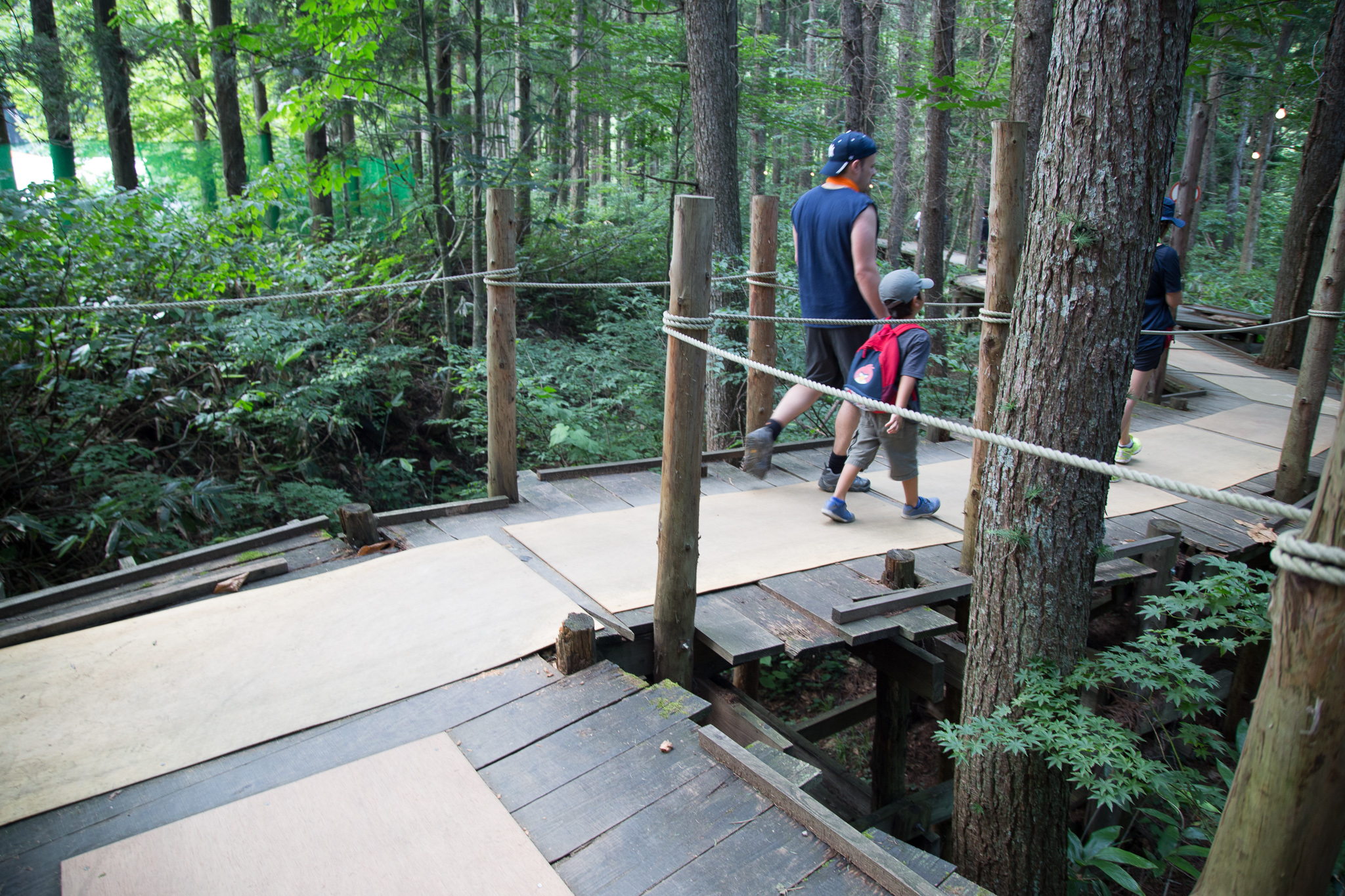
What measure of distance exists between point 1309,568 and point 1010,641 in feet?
4.70

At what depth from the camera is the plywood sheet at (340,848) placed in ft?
6.27

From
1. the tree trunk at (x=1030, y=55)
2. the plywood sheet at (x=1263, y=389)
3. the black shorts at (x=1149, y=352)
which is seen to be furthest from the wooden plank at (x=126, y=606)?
the plywood sheet at (x=1263, y=389)

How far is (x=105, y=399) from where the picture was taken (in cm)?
536

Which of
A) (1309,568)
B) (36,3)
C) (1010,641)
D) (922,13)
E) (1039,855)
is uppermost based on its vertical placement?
(922,13)

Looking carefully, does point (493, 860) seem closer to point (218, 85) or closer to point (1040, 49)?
point (1040, 49)

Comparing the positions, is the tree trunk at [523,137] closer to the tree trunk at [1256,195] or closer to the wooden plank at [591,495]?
the wooden plank at [591,495]

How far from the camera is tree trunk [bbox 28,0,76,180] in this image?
27.8 ft

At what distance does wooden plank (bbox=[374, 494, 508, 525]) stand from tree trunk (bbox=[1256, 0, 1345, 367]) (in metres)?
8.13

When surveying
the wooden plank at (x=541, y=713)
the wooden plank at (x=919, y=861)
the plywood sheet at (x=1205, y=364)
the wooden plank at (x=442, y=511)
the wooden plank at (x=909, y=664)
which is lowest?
the wooden plank at (x=909, y=664)

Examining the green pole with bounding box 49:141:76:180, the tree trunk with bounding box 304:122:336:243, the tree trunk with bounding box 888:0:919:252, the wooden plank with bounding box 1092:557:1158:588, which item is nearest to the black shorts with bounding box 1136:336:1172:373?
the wooden plank with bounding box 1092:557:1158:588

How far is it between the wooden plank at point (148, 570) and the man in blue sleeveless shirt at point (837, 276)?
261 centimetres

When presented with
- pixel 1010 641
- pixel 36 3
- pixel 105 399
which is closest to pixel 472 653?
pixel 1010 641

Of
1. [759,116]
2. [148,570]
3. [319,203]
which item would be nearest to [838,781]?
[148,570]

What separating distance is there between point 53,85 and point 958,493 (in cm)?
1004
